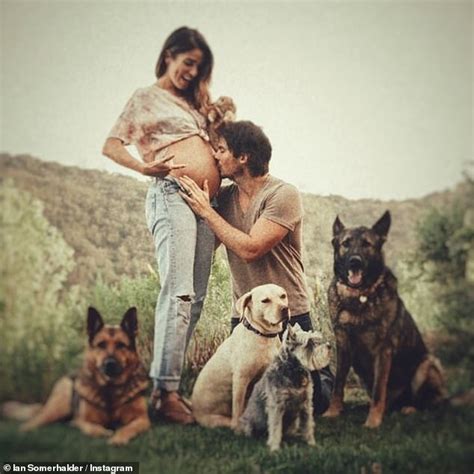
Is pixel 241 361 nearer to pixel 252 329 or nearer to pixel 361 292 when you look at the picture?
pixel 252 329

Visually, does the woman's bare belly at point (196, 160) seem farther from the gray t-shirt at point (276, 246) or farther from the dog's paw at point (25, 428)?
the dog's paw at point (25, 428)

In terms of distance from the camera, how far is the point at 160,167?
5.59 meters

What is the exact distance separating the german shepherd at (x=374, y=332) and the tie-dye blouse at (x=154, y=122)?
1352 millimetres

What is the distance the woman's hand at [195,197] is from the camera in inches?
223

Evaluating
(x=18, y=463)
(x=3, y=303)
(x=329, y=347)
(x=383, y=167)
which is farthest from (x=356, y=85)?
(x=18, y=463)

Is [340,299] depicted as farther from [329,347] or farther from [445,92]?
[445,92]

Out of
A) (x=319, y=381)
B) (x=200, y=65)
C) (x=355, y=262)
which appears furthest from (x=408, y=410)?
(x=200, y=65)

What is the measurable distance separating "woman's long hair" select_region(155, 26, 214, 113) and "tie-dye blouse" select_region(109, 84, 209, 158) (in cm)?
13

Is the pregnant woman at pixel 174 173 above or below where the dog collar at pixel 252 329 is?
above

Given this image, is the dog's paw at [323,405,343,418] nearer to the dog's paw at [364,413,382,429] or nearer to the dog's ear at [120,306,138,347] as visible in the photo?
the dog's paw at [364,413,382,429]

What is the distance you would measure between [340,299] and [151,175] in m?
1.67

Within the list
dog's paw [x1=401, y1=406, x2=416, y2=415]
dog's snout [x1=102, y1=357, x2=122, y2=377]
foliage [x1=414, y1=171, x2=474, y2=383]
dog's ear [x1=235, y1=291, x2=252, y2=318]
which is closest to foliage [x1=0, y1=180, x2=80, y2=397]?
dog's snout [x1=102, y1=357, x2=122, y2=377]

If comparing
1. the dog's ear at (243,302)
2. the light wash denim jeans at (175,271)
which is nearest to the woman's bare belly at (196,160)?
the light wash denim jeans at (175,271)

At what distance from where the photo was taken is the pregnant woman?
18.2 feet
